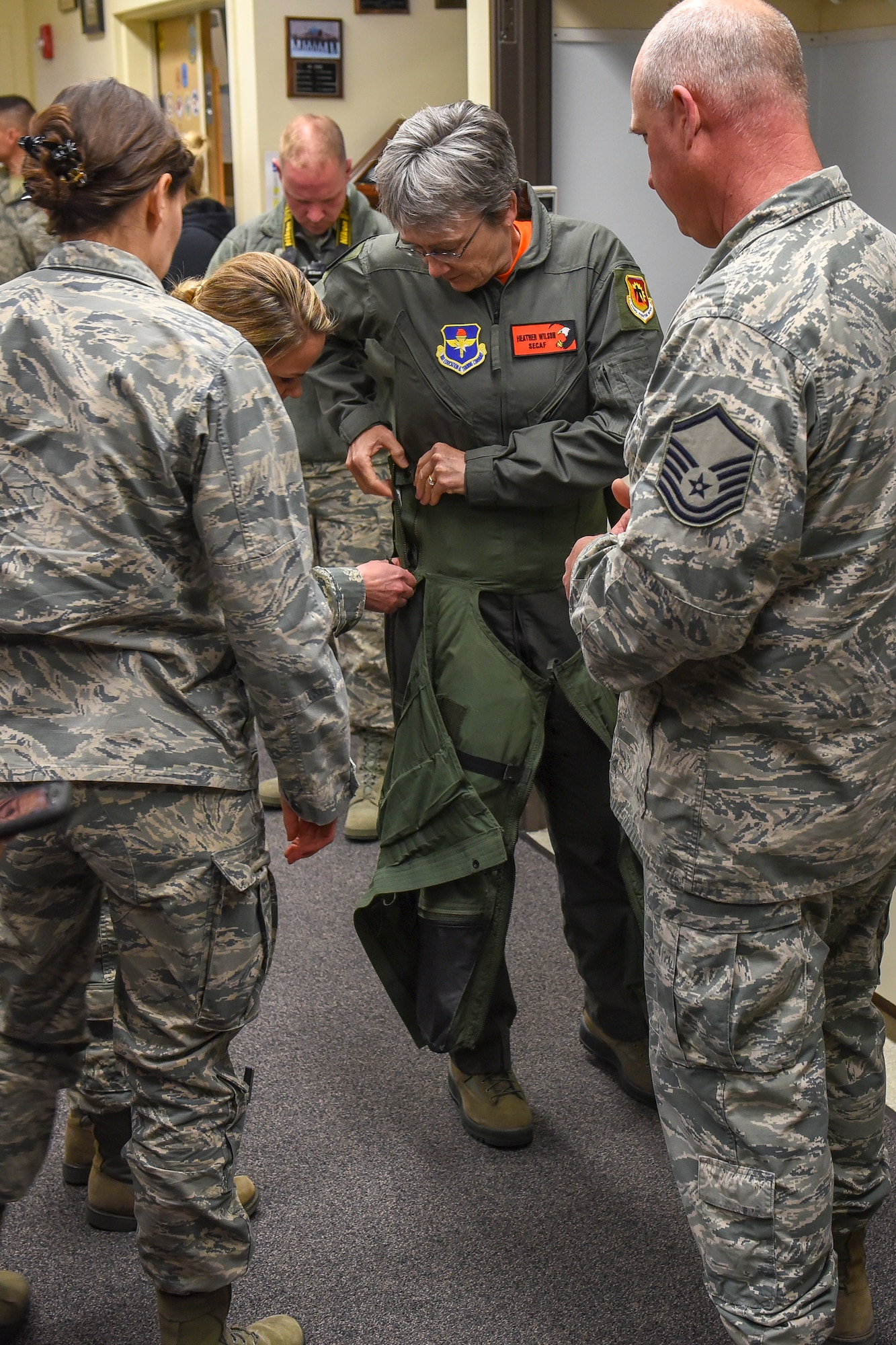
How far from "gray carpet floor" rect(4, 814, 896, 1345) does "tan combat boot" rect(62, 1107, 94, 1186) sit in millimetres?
23

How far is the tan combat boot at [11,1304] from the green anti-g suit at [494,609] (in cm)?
72

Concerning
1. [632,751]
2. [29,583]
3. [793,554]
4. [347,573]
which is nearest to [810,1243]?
[632,751]

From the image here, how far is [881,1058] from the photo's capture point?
1.67 m

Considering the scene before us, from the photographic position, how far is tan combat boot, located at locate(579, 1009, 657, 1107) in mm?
2305

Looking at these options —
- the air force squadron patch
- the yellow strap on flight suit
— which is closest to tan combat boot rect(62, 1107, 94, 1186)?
the air force squadron patch

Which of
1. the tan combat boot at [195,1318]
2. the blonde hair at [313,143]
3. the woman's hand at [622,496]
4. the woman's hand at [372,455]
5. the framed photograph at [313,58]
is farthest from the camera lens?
the framed photograph at [313,58]

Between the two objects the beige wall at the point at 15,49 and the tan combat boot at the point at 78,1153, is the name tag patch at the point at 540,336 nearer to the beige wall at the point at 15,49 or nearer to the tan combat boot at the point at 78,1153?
the tan combat boot at the point at 78,1153

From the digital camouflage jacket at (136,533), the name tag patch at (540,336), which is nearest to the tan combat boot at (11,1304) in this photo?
the digital camouflage jacket at (136,533)

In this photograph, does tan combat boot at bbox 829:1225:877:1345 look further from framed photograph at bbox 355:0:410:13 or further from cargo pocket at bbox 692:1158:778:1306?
framed photograph at bbox 355:0:410:13

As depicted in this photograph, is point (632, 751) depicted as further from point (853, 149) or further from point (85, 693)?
point (853, 149)

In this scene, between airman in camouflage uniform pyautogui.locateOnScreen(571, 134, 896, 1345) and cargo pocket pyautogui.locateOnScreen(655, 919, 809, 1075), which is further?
cargo pocket pyautogui.locateOnScreen(655, 919, 809, 1075)

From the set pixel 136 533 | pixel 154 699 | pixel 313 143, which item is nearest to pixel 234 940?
pixel 154 699

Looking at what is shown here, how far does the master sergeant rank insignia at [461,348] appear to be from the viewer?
2057mm

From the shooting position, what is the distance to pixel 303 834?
169 centimetres
